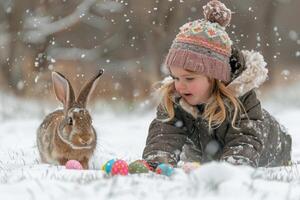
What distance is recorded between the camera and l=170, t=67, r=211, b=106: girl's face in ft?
21.4

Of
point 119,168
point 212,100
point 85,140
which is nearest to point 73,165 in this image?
point 85,140

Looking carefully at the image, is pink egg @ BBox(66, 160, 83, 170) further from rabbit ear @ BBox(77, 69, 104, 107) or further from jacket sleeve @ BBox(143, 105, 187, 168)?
rabbit ear @ BBox(77, 69, 104, 107)

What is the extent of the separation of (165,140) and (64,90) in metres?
1.27

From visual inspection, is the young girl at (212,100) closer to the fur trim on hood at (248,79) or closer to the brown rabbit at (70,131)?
the fur trim on hood at (248,79)

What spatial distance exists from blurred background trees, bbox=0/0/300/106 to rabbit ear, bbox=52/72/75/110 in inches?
342

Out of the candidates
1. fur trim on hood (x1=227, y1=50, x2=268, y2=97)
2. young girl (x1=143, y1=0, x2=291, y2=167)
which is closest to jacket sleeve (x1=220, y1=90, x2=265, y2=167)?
young girl (x1=143, y1=0, x2=291, y2=167)

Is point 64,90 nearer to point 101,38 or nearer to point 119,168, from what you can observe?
point 119,168

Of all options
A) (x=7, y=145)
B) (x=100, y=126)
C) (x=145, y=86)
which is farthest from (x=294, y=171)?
(x=145, y=86)

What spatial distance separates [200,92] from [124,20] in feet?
33.1

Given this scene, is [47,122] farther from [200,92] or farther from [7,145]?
[7,145]

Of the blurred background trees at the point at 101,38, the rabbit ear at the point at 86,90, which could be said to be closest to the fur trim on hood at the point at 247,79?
the rabbit ear at the point at 86,90

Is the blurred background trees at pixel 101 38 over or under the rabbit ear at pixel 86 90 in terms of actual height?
over

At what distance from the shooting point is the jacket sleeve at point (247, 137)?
6330 mm

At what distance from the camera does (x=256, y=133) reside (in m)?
6.54
